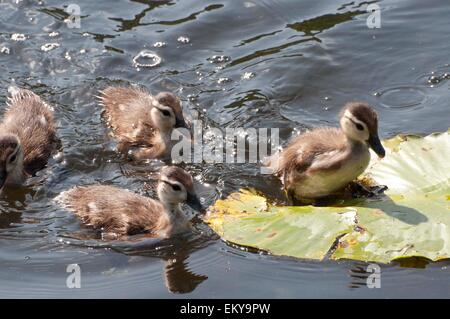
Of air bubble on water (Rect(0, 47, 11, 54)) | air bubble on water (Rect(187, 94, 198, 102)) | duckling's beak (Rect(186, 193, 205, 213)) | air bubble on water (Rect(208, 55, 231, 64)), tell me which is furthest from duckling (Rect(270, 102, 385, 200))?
air bubble on water (Rect(0, 47, 11, 54))

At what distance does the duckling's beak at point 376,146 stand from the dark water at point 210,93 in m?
0.99

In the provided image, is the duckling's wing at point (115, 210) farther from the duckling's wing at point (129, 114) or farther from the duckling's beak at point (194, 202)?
the duckling's wing at point (129, 114)

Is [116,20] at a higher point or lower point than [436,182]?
higher

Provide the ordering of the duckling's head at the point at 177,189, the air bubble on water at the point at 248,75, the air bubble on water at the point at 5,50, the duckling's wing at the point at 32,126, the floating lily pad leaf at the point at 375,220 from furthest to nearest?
the air bubble on water at the point at 5,50 → the air bubble on water at the point at 248,75 → the duckling's wing at the point at 32,126 → the duckling's head at the point at 177,189 → the floating lily pad leaf at the point at 375,220

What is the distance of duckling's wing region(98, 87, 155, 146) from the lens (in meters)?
8.83

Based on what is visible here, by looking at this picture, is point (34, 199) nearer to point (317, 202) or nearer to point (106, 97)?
point (106, 97)

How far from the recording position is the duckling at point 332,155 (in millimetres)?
7211

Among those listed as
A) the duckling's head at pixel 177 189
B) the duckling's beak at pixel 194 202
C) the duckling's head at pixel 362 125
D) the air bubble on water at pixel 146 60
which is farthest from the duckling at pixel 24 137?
the duckling's head at pixel 362 125

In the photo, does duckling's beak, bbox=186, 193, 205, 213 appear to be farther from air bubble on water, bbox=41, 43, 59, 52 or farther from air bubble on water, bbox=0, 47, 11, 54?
air bubble on water, bbox=0, 47, 11, 54

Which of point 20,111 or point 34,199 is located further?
point 20,111
